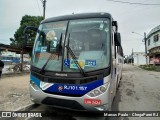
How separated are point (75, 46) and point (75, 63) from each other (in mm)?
541

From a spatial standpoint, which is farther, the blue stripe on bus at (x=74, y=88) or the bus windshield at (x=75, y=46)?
the bus windshield at (x=75, y=46)

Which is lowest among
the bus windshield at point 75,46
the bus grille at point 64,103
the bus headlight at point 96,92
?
the bus grille at point 64,103

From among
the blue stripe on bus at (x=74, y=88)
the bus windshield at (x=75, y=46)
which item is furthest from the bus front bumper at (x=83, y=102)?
the bus windshield at (x=75, y=46)

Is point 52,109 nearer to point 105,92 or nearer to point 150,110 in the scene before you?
point 105,92

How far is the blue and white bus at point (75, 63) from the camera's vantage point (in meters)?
4.29

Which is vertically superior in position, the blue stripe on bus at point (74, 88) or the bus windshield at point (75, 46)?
the bus windshield at point (75, 46)

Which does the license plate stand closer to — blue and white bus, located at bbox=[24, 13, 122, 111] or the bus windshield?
blue and white bus, located at bbox=[24, 13, 122, 111]

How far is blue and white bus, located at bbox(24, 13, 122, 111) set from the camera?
4.29 metres

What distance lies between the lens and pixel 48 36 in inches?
207

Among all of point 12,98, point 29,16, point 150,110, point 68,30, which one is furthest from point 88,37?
point 29,16

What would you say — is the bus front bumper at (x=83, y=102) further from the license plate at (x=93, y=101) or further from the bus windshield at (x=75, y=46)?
the bus windshield at (x=75, y=46)

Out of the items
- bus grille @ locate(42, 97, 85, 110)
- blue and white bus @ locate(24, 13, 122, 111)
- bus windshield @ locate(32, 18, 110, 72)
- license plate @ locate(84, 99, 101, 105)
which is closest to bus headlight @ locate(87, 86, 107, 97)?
blue and white bus @ locate(24, 13, 122, 111)

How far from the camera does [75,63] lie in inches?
178

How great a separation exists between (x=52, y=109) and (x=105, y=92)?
2.27 meters
